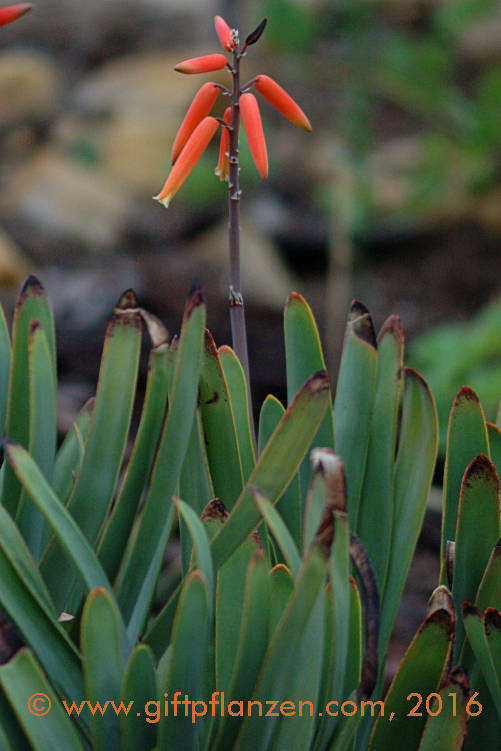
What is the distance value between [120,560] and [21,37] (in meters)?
7.29

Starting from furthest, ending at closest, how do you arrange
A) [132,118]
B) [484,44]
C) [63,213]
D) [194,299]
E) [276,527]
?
[132,118]
[484,44]
[63,213]
[194,299]
[276,527]

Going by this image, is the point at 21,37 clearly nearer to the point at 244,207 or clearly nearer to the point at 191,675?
the point at 244,207

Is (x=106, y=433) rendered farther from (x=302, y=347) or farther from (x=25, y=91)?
(x=25, y=91)

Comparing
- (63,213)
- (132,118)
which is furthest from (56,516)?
(132,118)

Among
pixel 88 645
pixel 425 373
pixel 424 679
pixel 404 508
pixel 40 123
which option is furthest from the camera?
pixel 40 123

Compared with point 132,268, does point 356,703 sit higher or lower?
lower

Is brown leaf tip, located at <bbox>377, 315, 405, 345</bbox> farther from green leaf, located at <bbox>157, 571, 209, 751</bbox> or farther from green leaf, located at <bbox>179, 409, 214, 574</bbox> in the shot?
green leaf, located at <bbox>157, 571, 209, 751</bbox>

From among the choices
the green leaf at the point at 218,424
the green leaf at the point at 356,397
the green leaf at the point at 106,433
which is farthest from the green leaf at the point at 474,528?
the green leaf at the point at 106,433

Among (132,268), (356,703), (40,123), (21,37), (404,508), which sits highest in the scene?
(21,37)

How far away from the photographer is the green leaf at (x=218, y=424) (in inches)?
29.7

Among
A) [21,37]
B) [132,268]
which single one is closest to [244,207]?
[132,268]

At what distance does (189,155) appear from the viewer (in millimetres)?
786

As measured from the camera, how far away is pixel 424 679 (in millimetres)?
690

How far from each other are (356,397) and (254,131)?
0.27 metres
